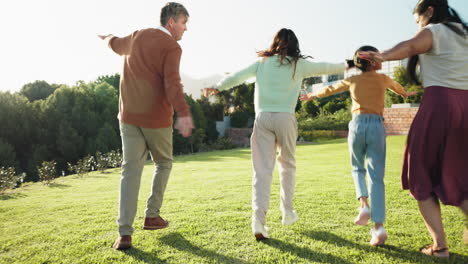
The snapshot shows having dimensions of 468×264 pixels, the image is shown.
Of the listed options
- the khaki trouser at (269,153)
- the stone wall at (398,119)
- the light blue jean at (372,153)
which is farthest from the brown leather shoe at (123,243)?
the stone wall at (398,119)

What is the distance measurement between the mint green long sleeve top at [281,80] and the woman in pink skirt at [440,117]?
28.1 inches

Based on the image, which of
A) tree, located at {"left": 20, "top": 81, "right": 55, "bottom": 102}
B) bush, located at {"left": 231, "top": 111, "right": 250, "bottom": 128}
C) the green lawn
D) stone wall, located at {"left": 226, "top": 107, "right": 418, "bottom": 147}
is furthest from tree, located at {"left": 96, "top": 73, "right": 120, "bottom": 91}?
the green lawn

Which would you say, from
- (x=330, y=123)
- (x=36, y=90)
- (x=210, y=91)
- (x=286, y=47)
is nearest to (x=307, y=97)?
(x=286, y=47)

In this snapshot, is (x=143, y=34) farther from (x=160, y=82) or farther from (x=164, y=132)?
(x=164, y=132)

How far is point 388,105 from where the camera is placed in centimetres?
2280

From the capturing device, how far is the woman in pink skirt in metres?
2.44

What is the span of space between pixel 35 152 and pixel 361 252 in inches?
1001

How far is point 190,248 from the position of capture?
2828mm

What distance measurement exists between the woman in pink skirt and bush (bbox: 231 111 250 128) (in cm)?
3612

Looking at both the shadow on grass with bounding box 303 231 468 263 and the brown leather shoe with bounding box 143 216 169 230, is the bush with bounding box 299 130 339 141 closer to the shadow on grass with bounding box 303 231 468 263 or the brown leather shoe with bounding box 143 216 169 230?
the shadow on grass with bounding box 303 231 468 263

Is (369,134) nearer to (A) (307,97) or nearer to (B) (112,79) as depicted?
(A) (307,97)

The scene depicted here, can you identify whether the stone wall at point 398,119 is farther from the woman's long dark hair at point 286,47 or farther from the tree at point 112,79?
the tree at point 112,79

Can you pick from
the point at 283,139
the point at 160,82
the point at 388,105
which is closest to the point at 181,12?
the point at 160,82

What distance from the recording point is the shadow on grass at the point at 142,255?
259 cm
